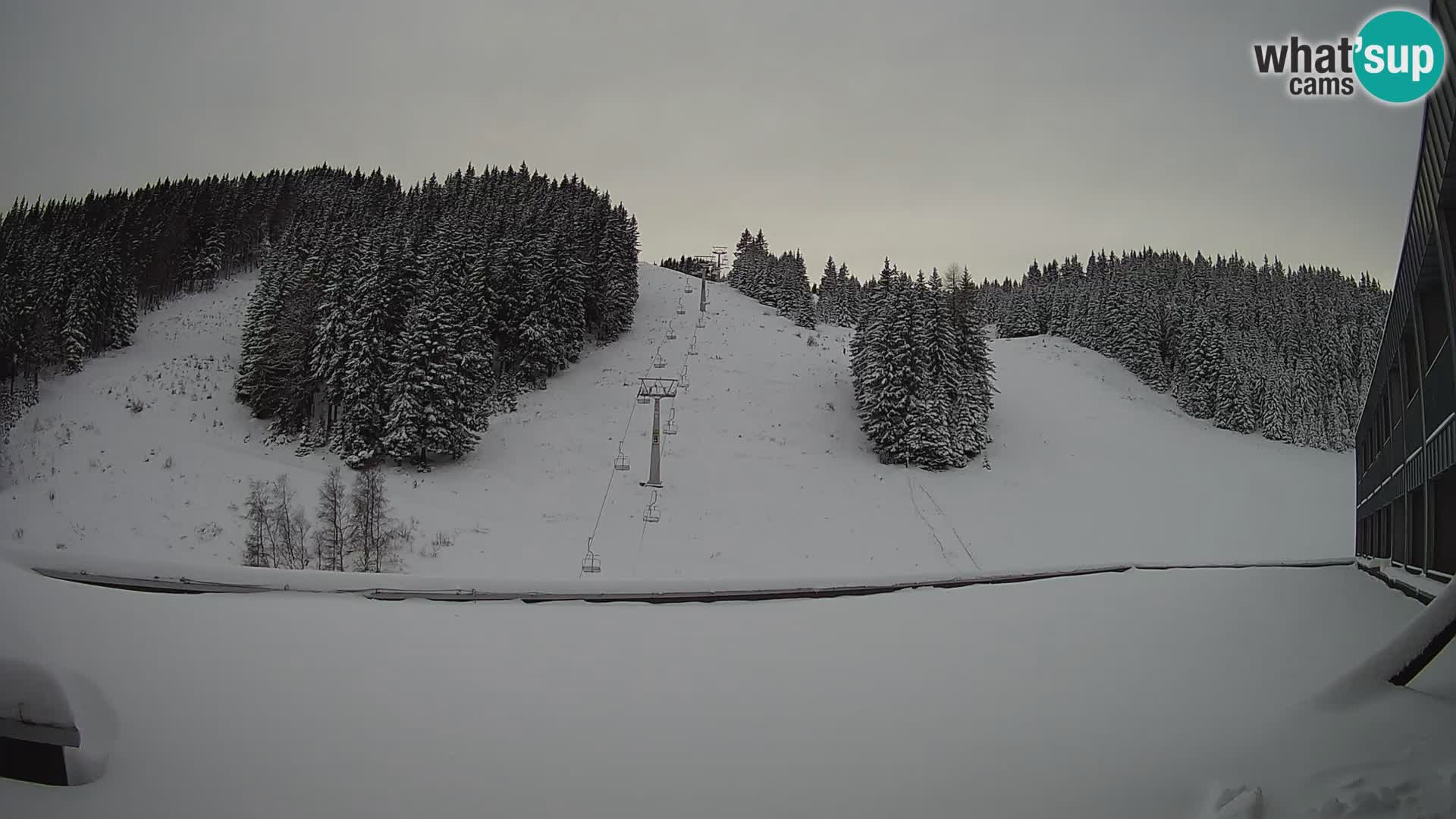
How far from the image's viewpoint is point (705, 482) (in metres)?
34.2

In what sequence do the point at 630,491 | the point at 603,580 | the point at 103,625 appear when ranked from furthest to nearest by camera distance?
the point at 630,491 < the point at 603,580 < the point at 103,625

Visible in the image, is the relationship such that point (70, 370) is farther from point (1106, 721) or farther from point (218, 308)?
point (1106, 721)

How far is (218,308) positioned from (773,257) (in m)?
67.4

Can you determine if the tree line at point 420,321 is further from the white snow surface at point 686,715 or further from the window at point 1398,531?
the window at point 1398,531

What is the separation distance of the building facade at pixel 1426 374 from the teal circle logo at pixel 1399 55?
0.75 ft

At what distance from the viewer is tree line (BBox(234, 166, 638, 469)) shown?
34500 millimetres

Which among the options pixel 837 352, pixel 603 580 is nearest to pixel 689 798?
pixel 603 580

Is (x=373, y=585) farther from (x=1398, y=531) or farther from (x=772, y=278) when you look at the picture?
(x=772, y=278)

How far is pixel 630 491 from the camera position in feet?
107

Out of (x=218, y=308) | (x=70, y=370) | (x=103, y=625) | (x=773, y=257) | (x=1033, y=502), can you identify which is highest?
(x=773, y=257)

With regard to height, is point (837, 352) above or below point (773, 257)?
below

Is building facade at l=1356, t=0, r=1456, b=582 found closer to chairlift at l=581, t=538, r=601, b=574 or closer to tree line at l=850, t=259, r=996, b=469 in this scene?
chairlift at l=581, t=538, r=601, b=574

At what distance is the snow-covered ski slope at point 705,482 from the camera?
81.1 ft

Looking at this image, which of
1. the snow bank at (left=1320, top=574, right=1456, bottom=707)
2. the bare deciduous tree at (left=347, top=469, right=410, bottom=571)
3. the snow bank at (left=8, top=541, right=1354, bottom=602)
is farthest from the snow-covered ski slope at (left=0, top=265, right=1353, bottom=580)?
the snow bank at (left=1320, top=574, right=1456, bottom=707)
